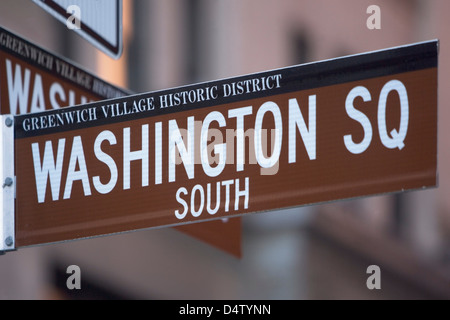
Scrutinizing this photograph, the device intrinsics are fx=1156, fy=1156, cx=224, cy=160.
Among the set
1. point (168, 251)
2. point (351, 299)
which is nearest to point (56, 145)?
point (168, 251)

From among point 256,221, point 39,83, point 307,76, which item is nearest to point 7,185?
point 39,83

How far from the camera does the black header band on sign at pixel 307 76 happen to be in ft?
11.3

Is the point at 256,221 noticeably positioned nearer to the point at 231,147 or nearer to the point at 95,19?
the point at 95,19

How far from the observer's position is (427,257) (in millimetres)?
16562

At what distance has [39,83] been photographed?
4.46 metres

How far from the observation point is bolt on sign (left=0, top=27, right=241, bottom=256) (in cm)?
427

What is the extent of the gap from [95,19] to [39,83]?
36 centimetres

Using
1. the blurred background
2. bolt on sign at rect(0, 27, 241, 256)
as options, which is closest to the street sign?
bolt on sign at rect(0, 27, 241, 256)

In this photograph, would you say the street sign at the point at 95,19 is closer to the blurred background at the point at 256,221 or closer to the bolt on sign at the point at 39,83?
the bolt on sign at the point at 39,83

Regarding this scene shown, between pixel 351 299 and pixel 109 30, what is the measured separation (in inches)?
398

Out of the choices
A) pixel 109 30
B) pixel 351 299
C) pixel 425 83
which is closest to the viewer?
→ pixel 425 83

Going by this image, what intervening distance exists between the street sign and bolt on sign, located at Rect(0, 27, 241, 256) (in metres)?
0.21
